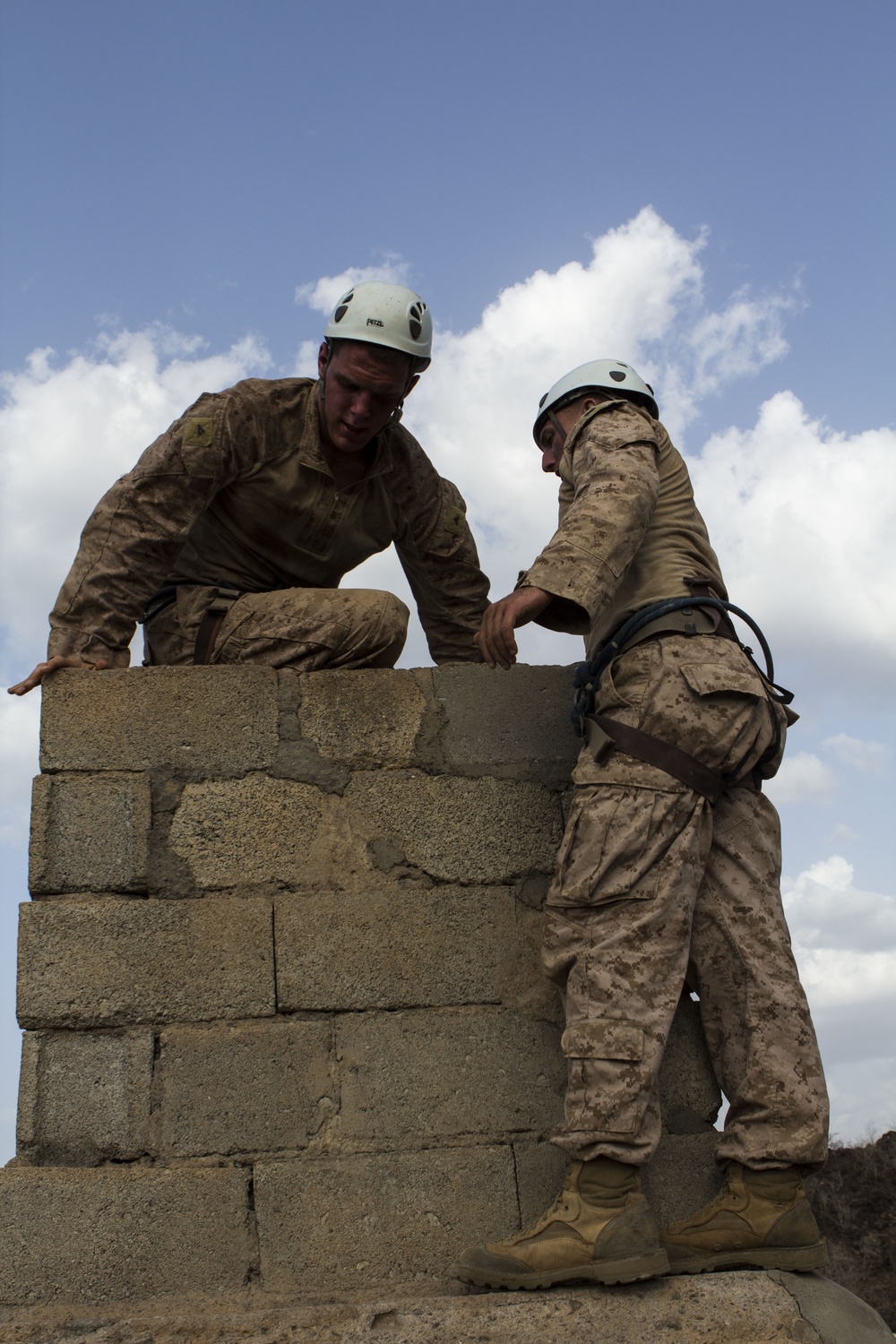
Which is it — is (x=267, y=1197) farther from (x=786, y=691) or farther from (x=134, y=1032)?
(x=786, y=691)

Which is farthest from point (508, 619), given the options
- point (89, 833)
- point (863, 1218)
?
point (863, 1218)

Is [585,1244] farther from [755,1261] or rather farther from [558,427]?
[558,427]

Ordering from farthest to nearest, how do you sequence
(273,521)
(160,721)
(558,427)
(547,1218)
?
(273,521)
(558,427)
(160,721)
(547,1218)

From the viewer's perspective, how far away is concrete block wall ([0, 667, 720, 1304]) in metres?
3.23

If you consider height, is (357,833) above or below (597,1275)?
above

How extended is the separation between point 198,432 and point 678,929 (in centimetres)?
229

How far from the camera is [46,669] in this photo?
374 cm

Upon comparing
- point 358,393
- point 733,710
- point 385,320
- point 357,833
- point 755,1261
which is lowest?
point 755,1261

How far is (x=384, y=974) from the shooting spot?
3508 mm

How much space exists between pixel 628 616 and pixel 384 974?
4.23 ft

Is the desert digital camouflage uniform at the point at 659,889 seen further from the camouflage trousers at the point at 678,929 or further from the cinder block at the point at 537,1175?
the cinder block at the point at 537,1175

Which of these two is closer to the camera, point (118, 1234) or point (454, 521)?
point (118, 1234)

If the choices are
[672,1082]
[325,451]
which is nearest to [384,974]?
[672,1082]

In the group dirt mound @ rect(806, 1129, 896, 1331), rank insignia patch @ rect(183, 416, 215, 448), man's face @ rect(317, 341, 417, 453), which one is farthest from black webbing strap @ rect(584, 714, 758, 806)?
dirt mound @ rect(806, 1129, 896, 1331)
